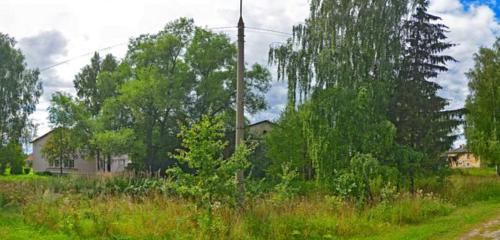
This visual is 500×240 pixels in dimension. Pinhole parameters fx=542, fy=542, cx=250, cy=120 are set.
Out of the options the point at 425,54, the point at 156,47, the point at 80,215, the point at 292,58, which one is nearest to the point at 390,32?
the point at 425,54

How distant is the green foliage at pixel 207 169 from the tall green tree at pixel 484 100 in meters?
26.0

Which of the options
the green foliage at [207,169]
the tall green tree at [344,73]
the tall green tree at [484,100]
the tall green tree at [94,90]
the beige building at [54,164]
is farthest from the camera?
the beige building at [54,164]

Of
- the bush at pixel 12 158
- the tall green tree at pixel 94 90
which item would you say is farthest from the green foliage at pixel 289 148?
the bush at pixel 12 158

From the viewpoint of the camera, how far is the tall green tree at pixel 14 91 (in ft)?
160

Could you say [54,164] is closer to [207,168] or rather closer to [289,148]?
[289,148]

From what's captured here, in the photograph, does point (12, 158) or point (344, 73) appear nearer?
point (344, 73)

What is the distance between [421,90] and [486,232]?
13.0 meters

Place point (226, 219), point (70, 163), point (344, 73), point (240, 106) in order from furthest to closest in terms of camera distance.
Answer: point (70, 163) < point (344, 73) < point (240, 106) < point (226, 219)

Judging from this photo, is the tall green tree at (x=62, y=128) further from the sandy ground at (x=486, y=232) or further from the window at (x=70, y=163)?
the sandy ground at (x=486, y=232)

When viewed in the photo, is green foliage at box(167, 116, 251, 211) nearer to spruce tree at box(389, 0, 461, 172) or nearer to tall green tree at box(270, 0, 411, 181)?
tall green tree at box(270, 0, 411, 181)

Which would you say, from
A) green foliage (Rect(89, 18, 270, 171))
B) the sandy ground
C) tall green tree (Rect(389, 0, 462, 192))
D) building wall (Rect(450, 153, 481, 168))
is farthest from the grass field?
green foliage (Rect(89, 18, 270, 171))

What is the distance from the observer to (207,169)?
473 inches

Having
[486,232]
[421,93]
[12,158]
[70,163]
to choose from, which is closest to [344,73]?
[421,93]

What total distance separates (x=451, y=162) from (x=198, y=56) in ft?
70.6
